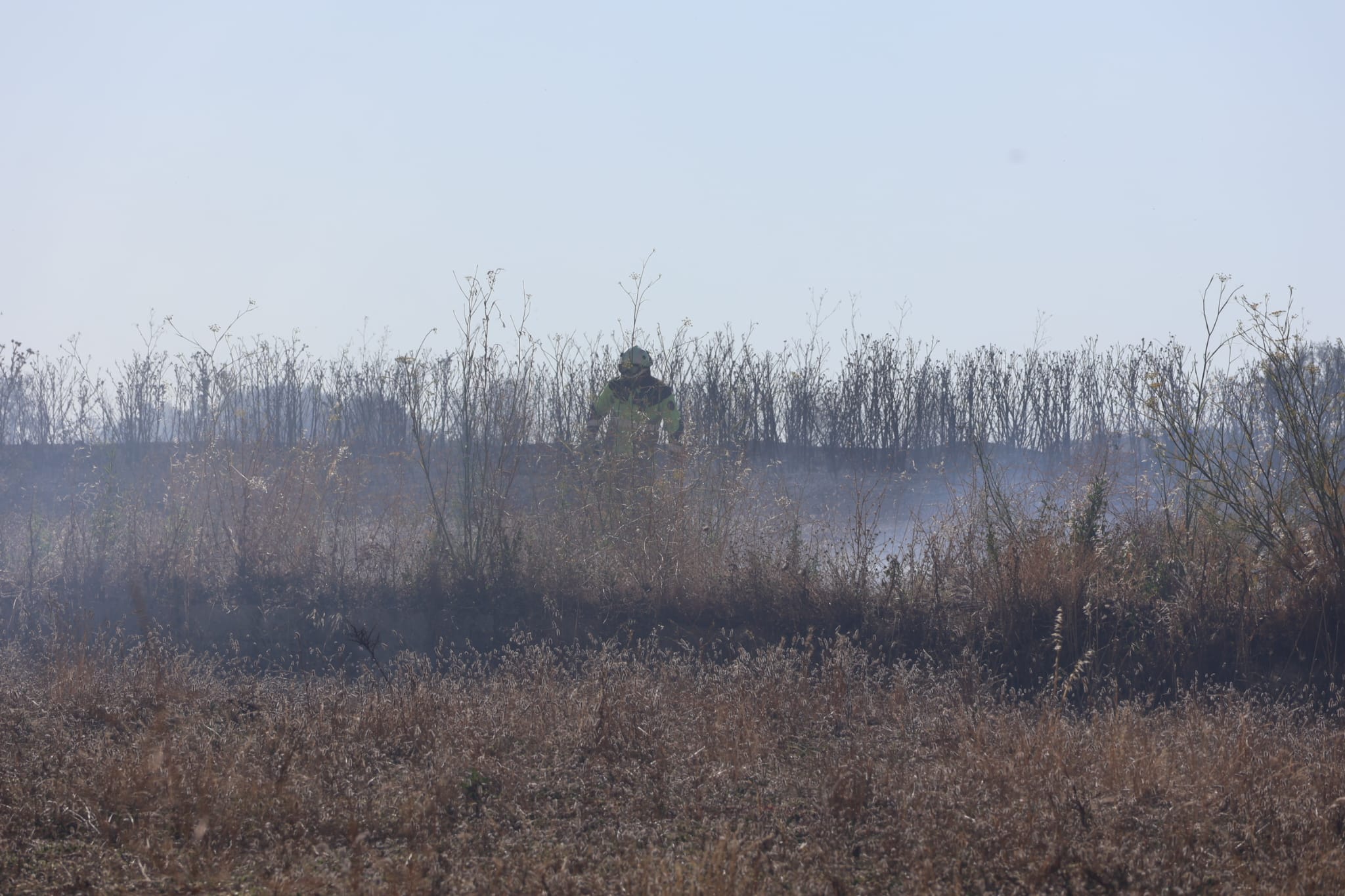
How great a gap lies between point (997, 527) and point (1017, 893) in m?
4.34

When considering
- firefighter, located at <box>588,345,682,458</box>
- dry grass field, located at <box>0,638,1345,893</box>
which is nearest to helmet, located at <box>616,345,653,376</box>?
firefighter, located at <box>588,345,682,458</box>

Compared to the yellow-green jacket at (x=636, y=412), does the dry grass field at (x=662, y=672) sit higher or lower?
lower

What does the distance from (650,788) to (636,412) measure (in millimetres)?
4352

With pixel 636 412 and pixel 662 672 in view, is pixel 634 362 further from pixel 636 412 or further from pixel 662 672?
pixel 662 672

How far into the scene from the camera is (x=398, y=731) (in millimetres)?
4254

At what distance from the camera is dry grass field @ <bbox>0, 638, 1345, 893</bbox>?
292 cm

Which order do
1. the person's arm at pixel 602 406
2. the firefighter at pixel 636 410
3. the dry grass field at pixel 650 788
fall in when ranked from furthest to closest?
1. the person's arm at pixel 602 406
2. the firefighter at pixel 636 410
3. the dry grass field at pixel 650 788

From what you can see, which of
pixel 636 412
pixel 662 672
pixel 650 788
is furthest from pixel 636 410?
pixel 650 788

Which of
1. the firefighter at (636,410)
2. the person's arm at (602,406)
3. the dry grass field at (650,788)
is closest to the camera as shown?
the dry grass field at (650,788)

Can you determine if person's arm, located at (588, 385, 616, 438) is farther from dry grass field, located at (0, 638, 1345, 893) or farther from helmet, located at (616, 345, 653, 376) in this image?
dry grass field, located at (0, 638, 1345, 893)

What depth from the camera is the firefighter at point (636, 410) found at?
761 centimetres

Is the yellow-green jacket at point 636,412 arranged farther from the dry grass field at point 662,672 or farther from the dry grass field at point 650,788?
the dry grass field at point 650,788

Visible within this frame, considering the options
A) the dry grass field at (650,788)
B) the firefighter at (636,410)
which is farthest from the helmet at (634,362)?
the dry grass field at (650,788)

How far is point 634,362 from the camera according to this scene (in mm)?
8289
